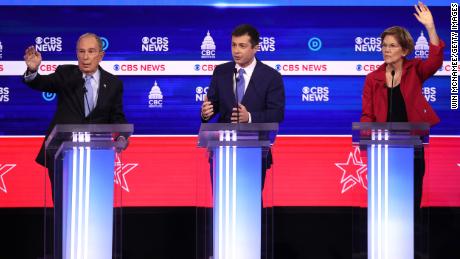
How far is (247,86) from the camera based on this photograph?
610 centimetres

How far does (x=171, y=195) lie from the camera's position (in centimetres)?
696

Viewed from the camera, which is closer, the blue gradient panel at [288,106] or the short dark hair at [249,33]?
the short dark hair at [249,33]

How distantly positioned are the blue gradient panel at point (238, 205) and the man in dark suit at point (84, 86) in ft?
5.49

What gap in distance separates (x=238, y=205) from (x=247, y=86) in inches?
69.7

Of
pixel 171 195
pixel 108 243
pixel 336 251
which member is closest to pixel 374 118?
pixel 336 251

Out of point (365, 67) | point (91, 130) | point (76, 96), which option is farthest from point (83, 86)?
point (365, 67)

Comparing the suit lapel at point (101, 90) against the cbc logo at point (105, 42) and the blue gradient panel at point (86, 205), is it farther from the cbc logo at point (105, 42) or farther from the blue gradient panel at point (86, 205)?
the blue gradient panel at point (86, 205)

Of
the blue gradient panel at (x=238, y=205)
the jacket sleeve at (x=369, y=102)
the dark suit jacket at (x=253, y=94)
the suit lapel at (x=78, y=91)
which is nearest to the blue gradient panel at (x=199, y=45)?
the suit lapel at (x=78, y=91)

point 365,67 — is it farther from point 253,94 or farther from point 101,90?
point 101,90

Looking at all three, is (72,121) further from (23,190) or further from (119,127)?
(119,127)

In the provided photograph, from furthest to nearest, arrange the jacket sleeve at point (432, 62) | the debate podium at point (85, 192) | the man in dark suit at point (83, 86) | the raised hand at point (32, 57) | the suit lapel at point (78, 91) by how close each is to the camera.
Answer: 1. the jacket sleeve at point (432, 62)
2. the suit lapel at point (78, 91)
3. the man in dark suit at point (83, 86)
4. the raised hand at point (32, 57)
5. the debate podium at point (85, 192)

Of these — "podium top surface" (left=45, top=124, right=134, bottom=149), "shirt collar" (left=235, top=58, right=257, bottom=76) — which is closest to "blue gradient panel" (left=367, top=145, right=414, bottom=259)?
"podium top surface" (left=45, top=124, right=134, bottom=149)

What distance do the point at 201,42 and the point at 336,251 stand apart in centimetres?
177

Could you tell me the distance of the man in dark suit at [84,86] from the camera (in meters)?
6.06
